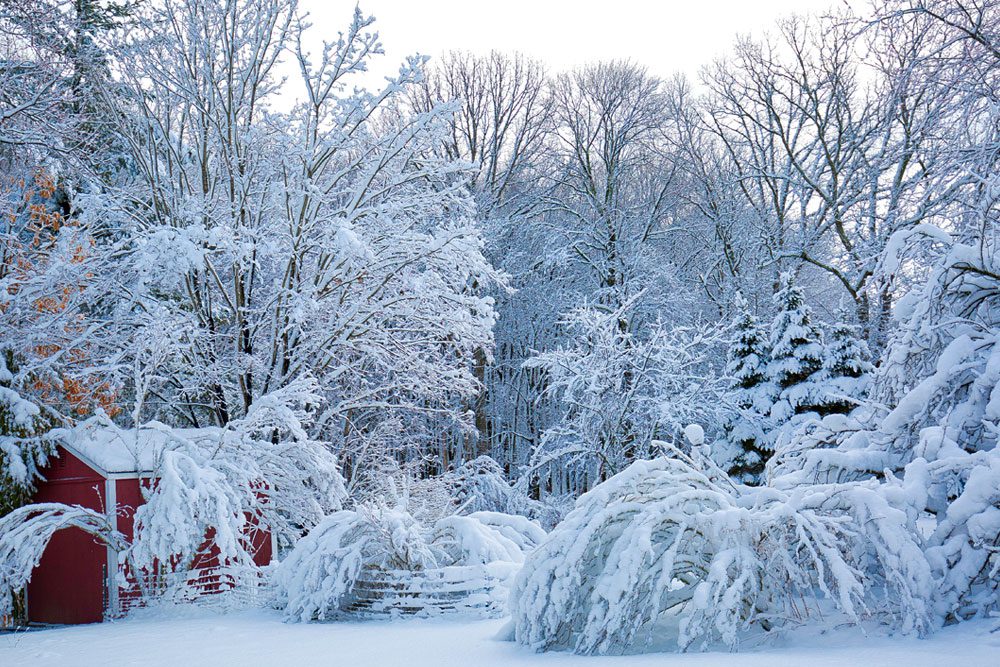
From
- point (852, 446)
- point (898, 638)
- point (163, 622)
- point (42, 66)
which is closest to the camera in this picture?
point (898, 638)

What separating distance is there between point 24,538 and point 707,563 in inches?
276

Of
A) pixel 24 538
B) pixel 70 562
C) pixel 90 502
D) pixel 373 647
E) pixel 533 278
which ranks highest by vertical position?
pixel 533 278

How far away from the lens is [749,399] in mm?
18047

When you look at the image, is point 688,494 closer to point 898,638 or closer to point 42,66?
point 898,638

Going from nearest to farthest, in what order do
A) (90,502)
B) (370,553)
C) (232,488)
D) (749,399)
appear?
(370,553) < (232,488) < (90,502) < (749,399)

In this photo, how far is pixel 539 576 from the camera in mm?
5430

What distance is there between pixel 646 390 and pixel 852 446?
33.6 feet

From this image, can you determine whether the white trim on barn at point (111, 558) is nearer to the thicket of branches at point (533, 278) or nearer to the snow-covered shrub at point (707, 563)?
the thicket of branches at point (533, 278)

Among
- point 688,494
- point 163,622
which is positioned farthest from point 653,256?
point 688,494

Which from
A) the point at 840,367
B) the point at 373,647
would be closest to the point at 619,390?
the point at 840,367

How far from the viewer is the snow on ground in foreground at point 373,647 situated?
14.6 ft

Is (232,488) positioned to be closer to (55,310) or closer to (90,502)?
(90,502)

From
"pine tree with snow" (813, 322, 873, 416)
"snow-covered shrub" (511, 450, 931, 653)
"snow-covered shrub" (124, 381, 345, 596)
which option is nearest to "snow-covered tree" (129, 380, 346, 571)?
"snow-covered shrub" (124, 381, 345, 596)

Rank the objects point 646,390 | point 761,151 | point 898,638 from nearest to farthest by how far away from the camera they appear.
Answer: point 898,638, point 646,390, point 761,151
